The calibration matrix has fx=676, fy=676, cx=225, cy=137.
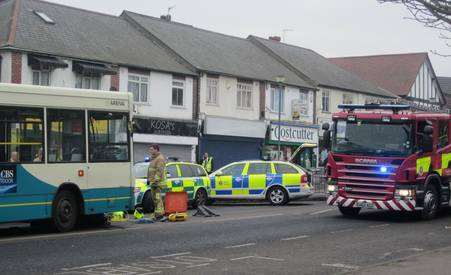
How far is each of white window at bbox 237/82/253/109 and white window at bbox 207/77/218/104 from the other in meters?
1.83

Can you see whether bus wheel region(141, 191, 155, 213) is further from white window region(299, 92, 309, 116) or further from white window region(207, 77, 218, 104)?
white window region(299, 92, 309, 116)

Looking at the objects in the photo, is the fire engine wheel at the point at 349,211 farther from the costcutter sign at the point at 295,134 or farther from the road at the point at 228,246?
the costcutter sign at the point at 295,134

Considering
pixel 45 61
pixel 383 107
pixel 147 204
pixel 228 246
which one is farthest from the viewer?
pixel 45 61

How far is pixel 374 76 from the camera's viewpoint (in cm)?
5994

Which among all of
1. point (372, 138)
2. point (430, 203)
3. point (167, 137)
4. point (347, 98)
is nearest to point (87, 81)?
point (167, 137)

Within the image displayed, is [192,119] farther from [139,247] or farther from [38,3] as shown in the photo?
[139,247]

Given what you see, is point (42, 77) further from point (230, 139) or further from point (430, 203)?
point (430, 203)

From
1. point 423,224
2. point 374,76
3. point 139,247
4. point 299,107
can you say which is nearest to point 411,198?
point 423,224

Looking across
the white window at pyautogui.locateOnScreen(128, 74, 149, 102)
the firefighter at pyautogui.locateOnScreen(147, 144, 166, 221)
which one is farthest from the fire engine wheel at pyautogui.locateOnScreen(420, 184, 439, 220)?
the white window at pyautogui.locateOnScreen(128, 74, 149, 102)

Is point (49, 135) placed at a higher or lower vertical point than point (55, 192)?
higher

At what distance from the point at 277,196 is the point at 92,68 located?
10.7 meters

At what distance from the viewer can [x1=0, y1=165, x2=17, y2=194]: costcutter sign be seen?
1238 cm

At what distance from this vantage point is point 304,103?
42469 millimetres

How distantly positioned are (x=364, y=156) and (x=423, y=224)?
7.13 feet
